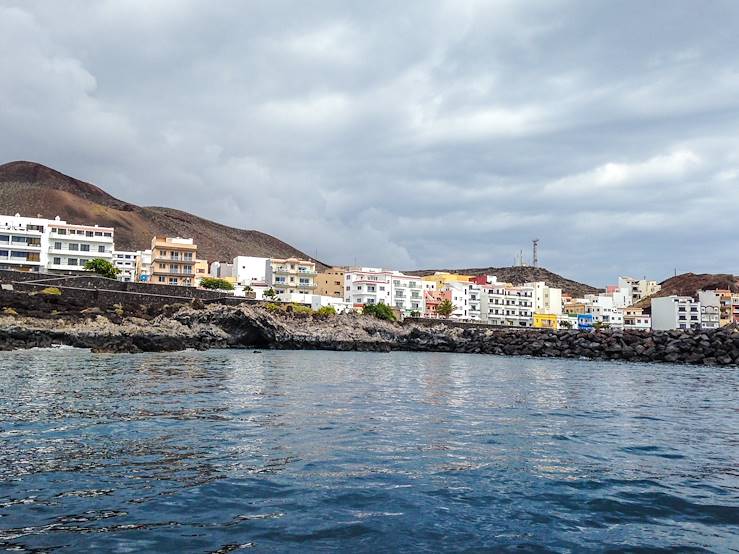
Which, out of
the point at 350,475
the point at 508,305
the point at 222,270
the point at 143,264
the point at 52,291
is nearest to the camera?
the point at 350,475

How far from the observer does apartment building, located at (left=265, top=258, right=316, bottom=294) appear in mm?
111250

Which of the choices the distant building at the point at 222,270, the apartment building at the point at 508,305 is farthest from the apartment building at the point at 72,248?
the apartment building at the point at 508,305

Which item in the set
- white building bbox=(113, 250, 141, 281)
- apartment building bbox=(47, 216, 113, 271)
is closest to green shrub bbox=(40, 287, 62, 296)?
apartment building bbox=(47, 216, 113, 271)

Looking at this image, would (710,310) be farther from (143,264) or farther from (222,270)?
(143,264)

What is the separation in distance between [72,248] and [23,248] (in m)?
7.12

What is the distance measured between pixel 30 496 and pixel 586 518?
7533 millimetres

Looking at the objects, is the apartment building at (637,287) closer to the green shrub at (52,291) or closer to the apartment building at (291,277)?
the apartment building at (291,277)

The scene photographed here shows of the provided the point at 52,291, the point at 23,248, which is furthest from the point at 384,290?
the point at 52,291

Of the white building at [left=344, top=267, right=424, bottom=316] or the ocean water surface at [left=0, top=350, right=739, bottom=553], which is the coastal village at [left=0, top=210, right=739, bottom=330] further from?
the ocean water surface at [left=0, top=350, right=739, bottom=553]

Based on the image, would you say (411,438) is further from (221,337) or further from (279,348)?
(279,348)

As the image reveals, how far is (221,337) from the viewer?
204 ft

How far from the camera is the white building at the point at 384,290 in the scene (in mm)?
113938

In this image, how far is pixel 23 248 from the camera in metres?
83.5

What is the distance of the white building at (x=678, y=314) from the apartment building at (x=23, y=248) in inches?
4872
